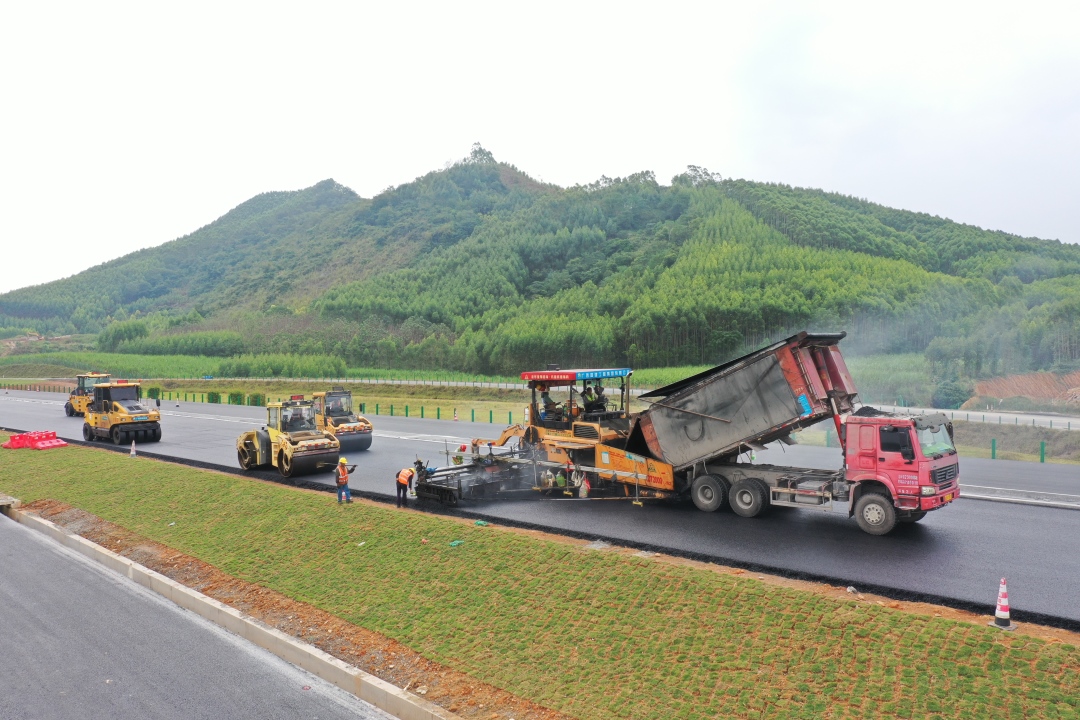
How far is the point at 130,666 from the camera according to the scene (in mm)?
9148

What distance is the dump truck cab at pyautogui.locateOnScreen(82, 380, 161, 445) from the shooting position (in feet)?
91.8

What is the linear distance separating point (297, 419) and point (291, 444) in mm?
1496

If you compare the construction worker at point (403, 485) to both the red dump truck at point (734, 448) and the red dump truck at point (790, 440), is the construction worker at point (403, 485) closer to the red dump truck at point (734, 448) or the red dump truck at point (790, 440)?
the red dump truck at point (734, 448)

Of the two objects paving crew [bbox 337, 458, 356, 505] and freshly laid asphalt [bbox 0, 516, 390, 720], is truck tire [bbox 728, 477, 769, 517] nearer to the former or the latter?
paving crew [bbox 337, 458, 356, 505]

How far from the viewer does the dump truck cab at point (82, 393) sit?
38.4 m

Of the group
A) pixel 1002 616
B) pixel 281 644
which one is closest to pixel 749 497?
pixel 1002 616

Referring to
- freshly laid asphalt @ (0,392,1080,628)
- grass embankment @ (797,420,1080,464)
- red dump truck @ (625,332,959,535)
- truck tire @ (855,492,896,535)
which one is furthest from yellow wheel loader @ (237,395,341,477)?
grass embankment @ (797,420,1080,464)

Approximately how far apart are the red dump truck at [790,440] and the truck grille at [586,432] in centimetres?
91

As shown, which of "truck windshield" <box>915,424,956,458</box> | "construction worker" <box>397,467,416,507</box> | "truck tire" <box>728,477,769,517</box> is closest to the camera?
"truck windshield" <box>915,424,956,458</box>

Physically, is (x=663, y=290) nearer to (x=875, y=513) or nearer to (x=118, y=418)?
(x=118, y=418)

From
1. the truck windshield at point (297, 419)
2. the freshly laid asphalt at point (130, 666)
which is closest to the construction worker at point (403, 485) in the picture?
the freshly laid asphalt at point (130, 666)

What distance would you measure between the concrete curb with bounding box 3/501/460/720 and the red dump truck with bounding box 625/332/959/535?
8.18 m

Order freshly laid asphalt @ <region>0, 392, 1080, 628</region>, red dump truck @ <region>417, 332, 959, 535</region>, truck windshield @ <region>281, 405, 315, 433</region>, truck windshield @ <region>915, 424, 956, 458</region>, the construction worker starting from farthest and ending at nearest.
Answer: truck windshield @ <region>281, 405, 315, 433</region>, the construction worker, red dump truck @ <region>417, 332, 959, 535</region>, truck windshield @ <region>915, 424, 956, 458</region>, freshly laid asphalt @ <region>0, 392, 1080, 628</region>

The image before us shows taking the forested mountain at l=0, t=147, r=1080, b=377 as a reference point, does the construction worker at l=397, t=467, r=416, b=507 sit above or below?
below
